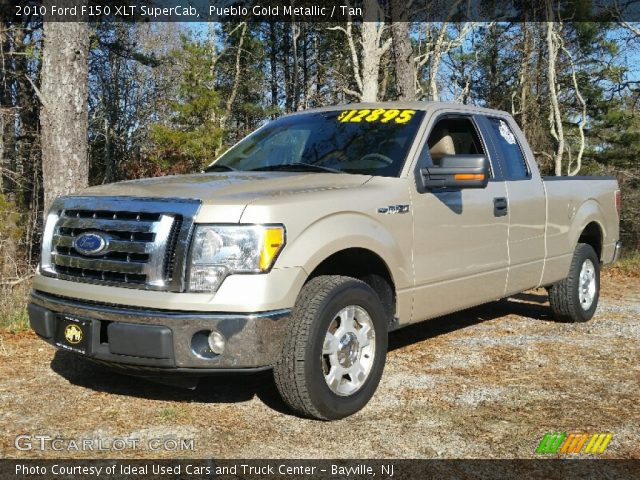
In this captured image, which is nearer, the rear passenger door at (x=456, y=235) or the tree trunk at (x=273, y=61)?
the rear passenger door at (x=456, y=235)

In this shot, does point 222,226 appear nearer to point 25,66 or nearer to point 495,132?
point 495,132

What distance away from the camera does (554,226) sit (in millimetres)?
6070

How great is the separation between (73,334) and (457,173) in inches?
102

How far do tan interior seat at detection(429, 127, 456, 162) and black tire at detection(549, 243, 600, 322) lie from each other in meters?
2.14

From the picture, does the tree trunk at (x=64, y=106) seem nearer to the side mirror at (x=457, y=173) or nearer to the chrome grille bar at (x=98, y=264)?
the chrome grille bar at (x=98, y=264)

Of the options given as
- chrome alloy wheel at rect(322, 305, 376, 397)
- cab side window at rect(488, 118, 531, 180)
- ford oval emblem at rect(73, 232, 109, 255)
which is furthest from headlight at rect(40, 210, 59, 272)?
cab side window at rect(488, 118, 531, 180)

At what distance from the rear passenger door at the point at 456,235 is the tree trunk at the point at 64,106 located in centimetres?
602

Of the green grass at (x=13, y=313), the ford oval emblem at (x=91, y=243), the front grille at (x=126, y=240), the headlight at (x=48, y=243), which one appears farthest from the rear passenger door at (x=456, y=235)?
the green grass at (x=13, y=313)

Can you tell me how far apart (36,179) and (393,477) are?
16.7 m

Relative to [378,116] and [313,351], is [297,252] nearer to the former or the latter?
[313,351]

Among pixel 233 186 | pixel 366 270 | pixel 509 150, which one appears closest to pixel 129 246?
pixel 233 186

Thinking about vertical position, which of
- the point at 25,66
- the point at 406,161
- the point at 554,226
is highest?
the point at 25,66

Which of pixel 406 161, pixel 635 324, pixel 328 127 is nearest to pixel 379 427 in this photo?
pixel 406 161

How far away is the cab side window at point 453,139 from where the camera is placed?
498 cm
